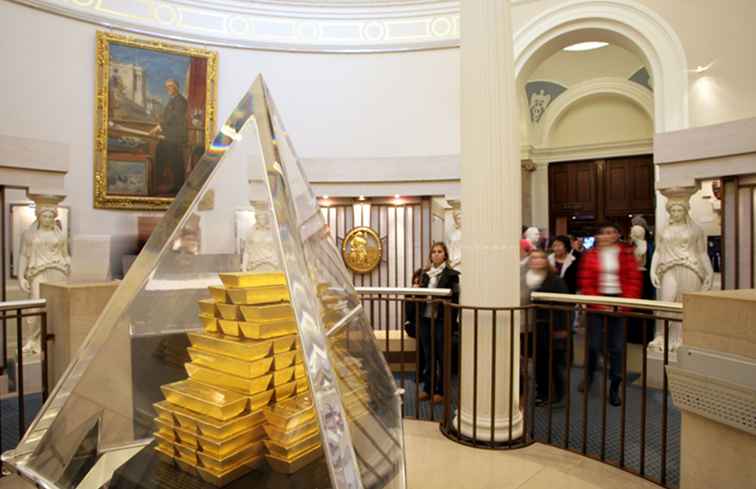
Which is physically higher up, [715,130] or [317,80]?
[317,80]

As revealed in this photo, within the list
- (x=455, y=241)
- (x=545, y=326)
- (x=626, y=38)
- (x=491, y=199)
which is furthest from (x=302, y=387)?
(x=626, y=38)

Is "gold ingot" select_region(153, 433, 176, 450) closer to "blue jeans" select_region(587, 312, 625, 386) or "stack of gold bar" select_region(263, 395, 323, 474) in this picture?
"stack of gold bar" select_region(263, 395, 323, 474)

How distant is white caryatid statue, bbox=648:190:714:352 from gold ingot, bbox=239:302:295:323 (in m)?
4.97

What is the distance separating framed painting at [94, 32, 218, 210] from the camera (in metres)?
7.38

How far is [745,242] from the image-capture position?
5184 millimetres

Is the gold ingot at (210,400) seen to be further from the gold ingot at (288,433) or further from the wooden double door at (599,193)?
the wooden double door at (599,193)

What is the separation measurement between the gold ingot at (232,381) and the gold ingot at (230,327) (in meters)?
0.11

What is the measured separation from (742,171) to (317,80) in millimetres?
6185

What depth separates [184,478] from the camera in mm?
1372

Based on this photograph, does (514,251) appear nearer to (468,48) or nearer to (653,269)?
(468,48)

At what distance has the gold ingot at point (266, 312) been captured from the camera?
1.27 metres

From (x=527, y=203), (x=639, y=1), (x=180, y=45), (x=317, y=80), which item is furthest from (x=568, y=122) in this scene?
(x=180, y=45)

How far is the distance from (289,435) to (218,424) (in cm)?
19

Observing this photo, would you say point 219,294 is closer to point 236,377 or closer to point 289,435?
point 236,377
